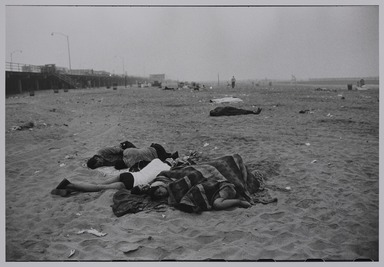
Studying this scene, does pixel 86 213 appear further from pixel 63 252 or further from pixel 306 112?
pixel 306 112

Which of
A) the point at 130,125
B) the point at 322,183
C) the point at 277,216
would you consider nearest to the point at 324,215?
the point at 277,216

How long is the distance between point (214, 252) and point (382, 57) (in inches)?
138

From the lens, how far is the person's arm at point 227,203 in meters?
3.46

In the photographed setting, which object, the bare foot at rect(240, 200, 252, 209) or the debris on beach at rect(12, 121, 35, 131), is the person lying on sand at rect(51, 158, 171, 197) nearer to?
the bare foot at rect(240, 200, 252, 209)

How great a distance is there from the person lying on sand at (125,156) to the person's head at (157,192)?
104cm

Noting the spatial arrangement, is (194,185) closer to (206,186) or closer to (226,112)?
(206,186)

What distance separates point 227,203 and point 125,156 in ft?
6.78

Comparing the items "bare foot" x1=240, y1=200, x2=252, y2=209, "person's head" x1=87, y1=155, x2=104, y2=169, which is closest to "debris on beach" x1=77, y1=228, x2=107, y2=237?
"bare foot" x1=240, y1=200, x2=252, y2=209

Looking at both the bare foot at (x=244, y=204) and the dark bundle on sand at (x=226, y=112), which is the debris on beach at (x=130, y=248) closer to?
the bare foot at (x=244, y=204)

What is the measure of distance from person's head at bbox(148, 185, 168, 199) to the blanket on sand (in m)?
0.07

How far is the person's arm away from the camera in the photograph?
3463 millimetres

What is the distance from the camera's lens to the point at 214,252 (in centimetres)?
292

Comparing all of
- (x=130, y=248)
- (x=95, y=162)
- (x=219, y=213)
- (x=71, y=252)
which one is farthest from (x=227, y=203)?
(x=95, y=162)

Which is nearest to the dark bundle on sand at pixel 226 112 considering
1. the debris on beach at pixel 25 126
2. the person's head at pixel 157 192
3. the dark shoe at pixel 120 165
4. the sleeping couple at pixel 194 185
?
the debris on beach at pixel 25 126
